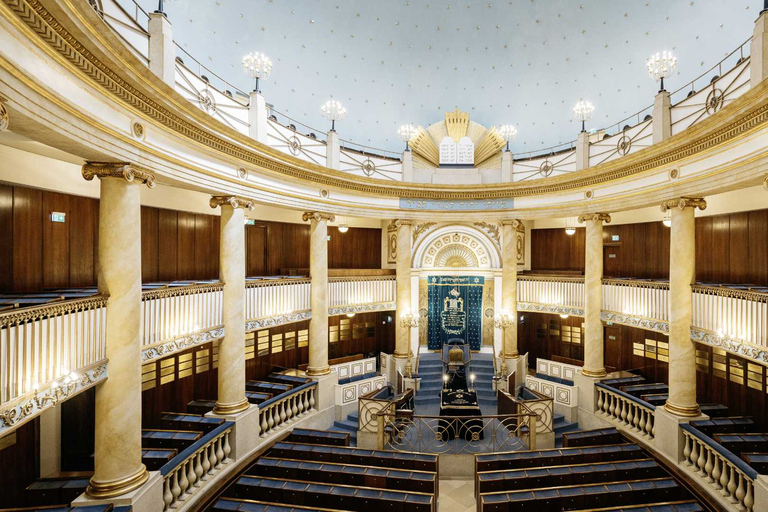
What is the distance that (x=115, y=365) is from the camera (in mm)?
5730

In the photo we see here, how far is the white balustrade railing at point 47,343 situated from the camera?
4.21 metres

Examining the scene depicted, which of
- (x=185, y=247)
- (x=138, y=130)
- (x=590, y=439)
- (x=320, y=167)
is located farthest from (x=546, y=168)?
(x=185, y=247)

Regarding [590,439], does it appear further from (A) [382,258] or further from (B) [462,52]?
(B) [462,52]

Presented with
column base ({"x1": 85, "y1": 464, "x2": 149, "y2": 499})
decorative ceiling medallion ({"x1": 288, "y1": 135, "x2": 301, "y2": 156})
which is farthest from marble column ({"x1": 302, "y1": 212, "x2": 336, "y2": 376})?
column base ({"x1": 85, "y1": 464, "x2": 149, "y2": 499})

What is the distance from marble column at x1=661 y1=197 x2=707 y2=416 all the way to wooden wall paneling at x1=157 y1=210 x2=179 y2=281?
13.6 metres

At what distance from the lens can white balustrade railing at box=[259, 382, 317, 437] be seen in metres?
9.40

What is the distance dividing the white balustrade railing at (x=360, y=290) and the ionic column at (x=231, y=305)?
436 centimetres

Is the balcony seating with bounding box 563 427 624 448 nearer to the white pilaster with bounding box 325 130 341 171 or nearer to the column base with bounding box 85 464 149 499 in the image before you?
the column base with bounding box 85 464 149 499

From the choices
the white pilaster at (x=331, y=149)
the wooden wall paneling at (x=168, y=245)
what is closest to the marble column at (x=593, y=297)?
the white pilaster at (x=331, y=149)

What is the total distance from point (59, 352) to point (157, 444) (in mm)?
4136

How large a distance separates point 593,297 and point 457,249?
5.57m

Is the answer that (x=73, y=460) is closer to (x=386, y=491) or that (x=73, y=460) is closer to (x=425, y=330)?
(x=386, y=491)

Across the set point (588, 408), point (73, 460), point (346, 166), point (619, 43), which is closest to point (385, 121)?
point (346, 166)

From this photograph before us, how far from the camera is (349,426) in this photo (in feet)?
37.1
